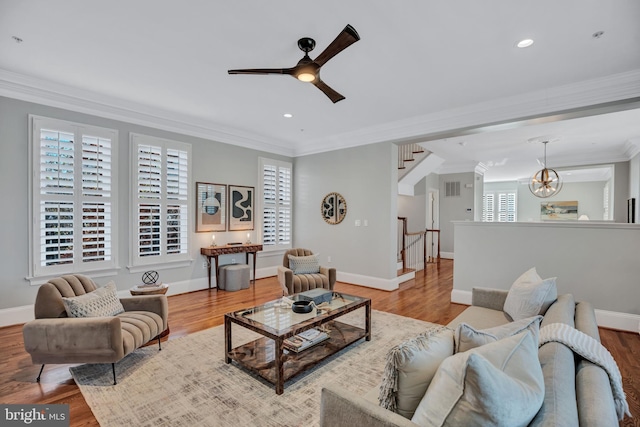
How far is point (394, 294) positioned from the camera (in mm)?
5129

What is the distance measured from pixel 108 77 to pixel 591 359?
4.83m

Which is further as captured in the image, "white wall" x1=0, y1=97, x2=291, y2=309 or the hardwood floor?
"white wall" x1=0, y1=97, x2=291, y2=309

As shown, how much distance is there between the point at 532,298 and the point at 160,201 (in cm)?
493

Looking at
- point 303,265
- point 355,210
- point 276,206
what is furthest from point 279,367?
point 276,206

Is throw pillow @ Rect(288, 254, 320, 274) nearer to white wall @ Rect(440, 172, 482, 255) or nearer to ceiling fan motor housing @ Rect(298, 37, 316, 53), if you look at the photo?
ceiling fan motor housing @ Rect(298, 37, 316, 53)

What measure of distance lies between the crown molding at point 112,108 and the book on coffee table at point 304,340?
13.0ft

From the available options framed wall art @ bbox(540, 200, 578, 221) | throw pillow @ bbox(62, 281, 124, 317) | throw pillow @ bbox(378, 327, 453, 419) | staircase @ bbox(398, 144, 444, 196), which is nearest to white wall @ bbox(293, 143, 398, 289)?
staircase @ bbox(398, 144, 444, 196)

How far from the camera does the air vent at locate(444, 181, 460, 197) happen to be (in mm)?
9195

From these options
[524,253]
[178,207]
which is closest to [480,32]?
[524,253]

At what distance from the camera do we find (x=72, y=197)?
12.8ft

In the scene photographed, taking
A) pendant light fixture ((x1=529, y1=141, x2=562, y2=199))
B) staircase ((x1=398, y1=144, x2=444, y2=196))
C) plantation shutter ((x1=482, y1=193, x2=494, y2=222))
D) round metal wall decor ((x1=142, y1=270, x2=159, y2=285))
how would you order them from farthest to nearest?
plantation shutter ((x1=482, y1=193, x2=494, y2=222))
staircase ((x1=398, y1=144, x2=444, y2=196))
pendant light fixture ((x1=529, y1=141, x2=562, y2=199))
round metal wall decor ((x1=142, y1=270, x2=159, y2=285))

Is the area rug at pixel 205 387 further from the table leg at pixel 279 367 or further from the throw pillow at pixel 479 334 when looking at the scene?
the throw pillow at pixel 479 334

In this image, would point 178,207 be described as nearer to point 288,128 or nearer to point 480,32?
point 288,128

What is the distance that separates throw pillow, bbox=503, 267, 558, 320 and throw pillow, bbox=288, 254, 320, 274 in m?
2.74
